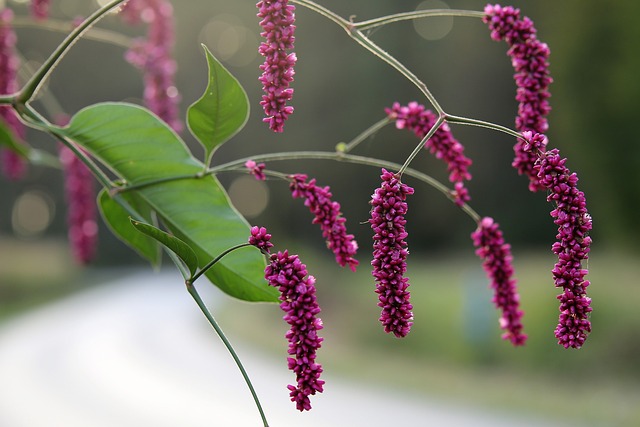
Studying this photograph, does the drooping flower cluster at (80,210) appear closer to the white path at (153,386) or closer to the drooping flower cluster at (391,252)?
the drooping flower cluster at (391,252)

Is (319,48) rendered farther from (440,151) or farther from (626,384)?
(440,151)

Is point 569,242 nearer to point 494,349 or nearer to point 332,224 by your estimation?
point 332,224

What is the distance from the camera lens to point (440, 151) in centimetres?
61

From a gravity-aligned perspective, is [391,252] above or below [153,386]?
below

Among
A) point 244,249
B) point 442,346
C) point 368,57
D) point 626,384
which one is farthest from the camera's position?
point 368,57

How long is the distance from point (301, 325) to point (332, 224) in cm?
10

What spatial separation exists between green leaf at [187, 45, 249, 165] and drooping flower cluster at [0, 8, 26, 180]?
0.83ft

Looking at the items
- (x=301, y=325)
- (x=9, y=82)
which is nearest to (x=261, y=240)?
(x=301, y=325)

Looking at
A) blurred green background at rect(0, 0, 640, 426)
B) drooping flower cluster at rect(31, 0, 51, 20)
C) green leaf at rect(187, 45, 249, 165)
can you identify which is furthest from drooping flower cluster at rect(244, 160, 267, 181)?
blurred green background at rect(0, 0, 640, 426)

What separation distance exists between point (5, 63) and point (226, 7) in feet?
45.0

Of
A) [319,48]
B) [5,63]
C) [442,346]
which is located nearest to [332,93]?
[319,48]

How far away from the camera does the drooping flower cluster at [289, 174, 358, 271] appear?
523mm

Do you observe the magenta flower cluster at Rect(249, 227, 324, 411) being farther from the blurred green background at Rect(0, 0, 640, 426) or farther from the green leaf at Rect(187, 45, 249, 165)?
the blurred green background at Rect(0, 0, 640, 426)

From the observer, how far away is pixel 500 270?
0.62 metres
